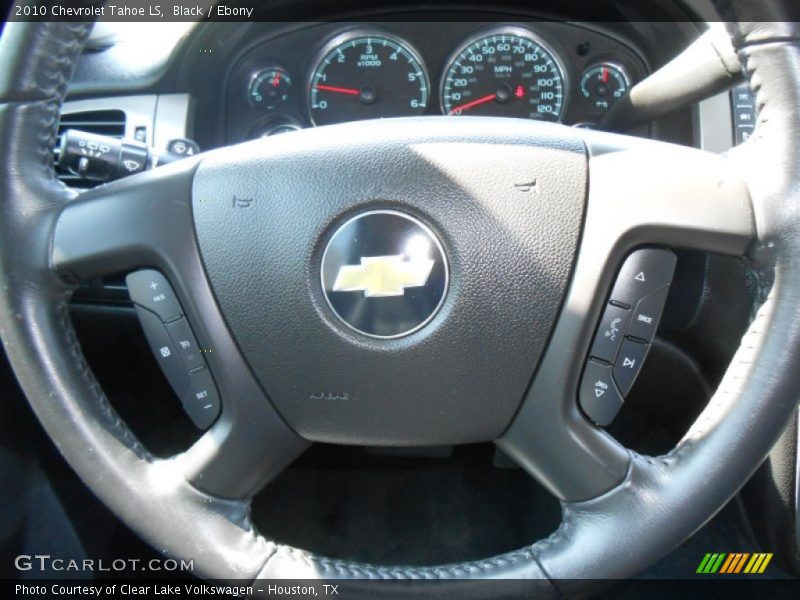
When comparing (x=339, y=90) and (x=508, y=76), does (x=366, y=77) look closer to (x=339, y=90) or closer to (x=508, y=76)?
(x=339, y=90)

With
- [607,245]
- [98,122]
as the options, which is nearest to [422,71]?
[98,122]

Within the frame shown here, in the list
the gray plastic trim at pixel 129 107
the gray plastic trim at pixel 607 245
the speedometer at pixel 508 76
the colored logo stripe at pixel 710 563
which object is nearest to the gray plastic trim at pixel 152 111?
the gray plastic trim at pixel 129 107

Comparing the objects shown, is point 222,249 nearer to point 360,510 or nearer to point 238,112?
point 238,112

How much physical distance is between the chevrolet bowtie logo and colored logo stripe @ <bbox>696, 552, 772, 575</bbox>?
936 mm

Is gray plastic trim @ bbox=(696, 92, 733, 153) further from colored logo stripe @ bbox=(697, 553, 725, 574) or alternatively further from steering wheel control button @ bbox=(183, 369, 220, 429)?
steering wheel control button @ bbox=(183, 369, 220, 429)

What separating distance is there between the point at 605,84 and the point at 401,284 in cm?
93

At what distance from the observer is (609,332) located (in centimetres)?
89

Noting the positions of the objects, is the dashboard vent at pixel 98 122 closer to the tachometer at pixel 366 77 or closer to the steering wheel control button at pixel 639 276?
the tachometer at pixel 366 77

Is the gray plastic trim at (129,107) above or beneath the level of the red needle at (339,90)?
beneath

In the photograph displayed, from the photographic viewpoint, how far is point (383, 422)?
2.94 ft

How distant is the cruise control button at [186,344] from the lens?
926 millimetres

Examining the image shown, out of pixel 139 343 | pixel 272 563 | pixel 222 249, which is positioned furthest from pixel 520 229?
pixel 139 343

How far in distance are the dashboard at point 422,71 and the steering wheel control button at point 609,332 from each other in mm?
811

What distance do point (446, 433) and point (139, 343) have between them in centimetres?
71
